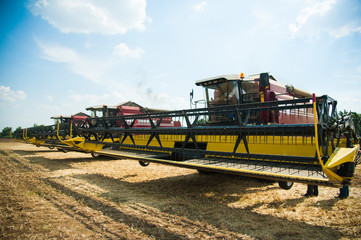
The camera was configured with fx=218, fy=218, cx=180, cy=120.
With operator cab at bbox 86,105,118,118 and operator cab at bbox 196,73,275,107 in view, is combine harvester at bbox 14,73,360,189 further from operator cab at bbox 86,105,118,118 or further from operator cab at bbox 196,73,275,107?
operator cab at bbox 86,105,118,118

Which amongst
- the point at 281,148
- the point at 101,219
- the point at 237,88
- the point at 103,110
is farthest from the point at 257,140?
the point at 103,110

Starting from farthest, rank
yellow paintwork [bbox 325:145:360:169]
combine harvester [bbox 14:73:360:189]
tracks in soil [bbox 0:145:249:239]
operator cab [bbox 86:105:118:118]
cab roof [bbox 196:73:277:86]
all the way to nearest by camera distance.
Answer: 1. operator cab [bbox 86:105:118:118]
2. cab roof [bbox 196:73:277:86]
3. combine harvester [bbox 14:73:360:189]
4. tracks in soil [bbox 0:145:249:239]
5. yellow paintwork [bbox 325:145:360:169]

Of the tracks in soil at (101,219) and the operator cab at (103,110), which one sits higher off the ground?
the operator cab at (103,110)

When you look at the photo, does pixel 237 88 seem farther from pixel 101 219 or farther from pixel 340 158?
pixel 101 219

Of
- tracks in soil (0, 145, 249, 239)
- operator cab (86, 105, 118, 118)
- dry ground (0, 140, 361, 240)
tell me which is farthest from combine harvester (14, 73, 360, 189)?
operator cab (86, 105, 118, 118)

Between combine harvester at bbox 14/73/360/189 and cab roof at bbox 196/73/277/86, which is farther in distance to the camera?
cab roof at bbox 196/73/277/86

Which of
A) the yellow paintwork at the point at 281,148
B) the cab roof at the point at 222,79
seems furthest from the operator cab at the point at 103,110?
the cab roof at the point at 222,79

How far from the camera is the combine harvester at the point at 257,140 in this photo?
113 inches

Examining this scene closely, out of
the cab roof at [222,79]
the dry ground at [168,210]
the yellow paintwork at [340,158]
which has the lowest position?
the dry ground at [168,210]

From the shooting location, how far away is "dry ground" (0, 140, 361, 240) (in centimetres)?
279

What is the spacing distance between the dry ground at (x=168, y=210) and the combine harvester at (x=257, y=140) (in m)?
Result: 0.66

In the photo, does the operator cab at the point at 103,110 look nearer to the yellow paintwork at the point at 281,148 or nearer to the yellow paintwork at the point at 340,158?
the yellow paintwork at the point at 281,148

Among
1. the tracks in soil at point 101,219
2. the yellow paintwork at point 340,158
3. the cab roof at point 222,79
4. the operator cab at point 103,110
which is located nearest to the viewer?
Answer: the yellow paintwork at point 340,158

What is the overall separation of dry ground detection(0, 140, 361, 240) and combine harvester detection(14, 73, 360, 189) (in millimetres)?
661
